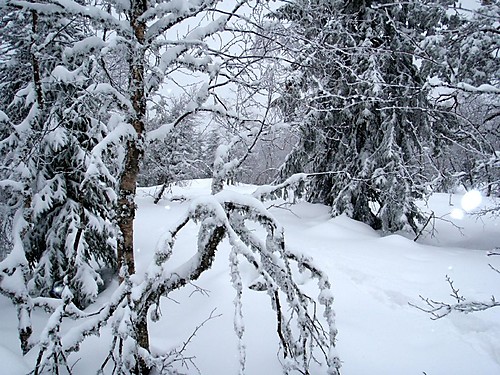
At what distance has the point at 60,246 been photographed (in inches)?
273

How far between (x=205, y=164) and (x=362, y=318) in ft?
13.9

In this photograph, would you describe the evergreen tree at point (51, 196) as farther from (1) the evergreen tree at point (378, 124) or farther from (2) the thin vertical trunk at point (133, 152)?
(1) the evergreen tree at point (378, 124)

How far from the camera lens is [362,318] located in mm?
4516

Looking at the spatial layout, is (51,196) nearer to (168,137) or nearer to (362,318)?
(168,137)

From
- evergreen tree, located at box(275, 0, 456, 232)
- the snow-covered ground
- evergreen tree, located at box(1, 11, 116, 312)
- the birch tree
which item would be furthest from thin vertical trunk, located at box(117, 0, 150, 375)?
evergreen tree, located at box(275, 0, 456, 232)

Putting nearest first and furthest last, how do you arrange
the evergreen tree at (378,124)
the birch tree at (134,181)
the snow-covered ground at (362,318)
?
the birch tree at (134,181)
the snow-covered ground at (362,318)
the evergreen tree at (378,124)

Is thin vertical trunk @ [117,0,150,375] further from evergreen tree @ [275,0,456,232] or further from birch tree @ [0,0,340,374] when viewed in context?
evergreen tree @ [275,0,456,232]

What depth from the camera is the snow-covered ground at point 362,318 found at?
3.74 m

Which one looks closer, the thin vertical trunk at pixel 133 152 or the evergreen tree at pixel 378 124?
the thin vertical trunk at pixel 133 152

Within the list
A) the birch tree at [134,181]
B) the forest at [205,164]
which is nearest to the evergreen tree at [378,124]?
the forest at [205,164]

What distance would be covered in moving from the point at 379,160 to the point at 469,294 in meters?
4.31

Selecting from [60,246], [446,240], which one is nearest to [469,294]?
[446,240]

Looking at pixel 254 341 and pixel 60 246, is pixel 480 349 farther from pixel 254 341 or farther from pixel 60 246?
pixel 60 246

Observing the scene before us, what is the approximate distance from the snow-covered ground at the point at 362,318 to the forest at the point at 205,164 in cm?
10
